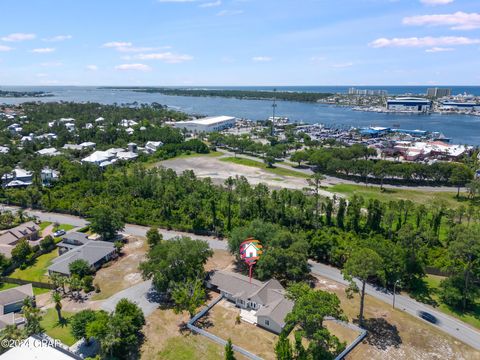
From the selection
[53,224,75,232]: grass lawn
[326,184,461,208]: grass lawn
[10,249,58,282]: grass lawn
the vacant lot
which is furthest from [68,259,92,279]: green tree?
[326,184,461,208]: grass lawn

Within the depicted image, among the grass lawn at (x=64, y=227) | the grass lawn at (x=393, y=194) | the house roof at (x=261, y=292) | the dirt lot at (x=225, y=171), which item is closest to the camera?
the house roof at (x=261, y=292)

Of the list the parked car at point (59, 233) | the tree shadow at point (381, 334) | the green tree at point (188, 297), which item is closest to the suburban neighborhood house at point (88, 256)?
the parked car at point (59, 233)

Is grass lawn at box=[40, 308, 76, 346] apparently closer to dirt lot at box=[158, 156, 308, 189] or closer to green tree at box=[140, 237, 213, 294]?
green tree at box=[140, 237, 213, 294]

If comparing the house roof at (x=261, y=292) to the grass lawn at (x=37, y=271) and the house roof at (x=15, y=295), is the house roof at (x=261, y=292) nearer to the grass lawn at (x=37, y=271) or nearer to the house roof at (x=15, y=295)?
the house roof at (x=15, y=295)

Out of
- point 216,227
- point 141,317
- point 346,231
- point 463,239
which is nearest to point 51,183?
point 216,227

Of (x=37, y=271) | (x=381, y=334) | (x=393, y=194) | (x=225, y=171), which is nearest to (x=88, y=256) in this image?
(x=37, y=271)

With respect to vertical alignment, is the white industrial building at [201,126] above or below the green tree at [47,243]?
above
